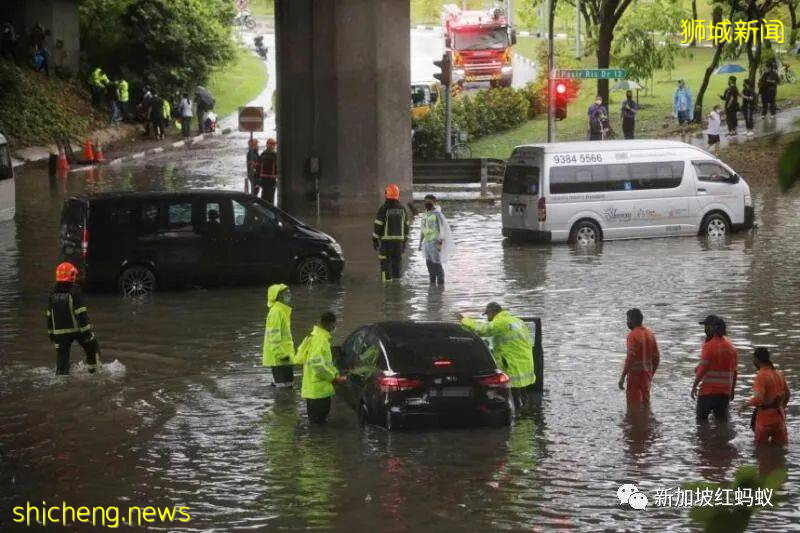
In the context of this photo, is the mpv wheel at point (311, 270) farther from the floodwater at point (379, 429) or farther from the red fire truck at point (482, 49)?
the red fire truck at point (482, 49)

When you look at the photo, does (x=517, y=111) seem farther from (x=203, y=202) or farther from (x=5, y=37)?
(x=203, y=202)

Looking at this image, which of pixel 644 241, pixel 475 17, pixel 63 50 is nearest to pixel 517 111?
pixel 475 17

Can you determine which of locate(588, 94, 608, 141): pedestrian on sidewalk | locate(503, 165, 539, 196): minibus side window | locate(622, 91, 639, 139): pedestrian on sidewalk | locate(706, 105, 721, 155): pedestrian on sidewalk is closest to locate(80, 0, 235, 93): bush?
locate(588, 94, 608, 141): pedestrian on sidewalk

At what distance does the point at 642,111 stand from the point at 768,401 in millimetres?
44297

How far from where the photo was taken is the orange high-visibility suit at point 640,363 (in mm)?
13852

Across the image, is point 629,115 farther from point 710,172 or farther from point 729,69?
point 710,172

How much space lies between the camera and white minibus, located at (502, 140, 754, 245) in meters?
28.4

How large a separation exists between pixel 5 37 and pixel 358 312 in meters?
36.7

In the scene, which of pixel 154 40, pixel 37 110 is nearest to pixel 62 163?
pixel 37 110

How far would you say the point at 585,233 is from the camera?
28.8 m

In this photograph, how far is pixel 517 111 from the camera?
179 ft

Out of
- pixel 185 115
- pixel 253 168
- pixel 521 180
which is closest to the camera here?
pixel 521 180

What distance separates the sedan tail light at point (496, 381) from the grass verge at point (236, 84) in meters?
53.0

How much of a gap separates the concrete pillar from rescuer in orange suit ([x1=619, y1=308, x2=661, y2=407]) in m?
21.1
